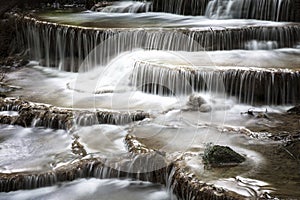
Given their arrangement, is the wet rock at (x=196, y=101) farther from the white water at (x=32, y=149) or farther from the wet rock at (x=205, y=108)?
the white water at (x=32, y=149)

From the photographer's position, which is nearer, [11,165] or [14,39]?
[11,165]

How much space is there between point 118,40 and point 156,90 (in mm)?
2120

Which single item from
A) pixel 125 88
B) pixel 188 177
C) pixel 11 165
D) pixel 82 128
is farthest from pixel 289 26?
pixel 11 165

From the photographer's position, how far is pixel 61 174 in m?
6.78

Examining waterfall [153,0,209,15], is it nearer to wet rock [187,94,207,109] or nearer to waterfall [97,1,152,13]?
waterfall [97,1,152,13]

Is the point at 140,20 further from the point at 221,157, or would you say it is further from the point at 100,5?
the point at 221,157

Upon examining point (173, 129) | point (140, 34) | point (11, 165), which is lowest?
point (11, 165)

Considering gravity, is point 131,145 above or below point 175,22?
below

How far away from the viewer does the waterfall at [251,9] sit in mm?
11758

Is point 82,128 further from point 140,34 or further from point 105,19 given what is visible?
point 105,19

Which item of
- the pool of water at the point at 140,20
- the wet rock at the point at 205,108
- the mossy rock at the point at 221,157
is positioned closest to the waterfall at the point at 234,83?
the wet rock at the point at 205,108

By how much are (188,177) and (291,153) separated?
1440mm

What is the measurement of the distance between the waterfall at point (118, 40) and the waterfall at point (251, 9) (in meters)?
1.29

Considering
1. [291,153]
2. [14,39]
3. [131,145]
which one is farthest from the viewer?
[14,39]
